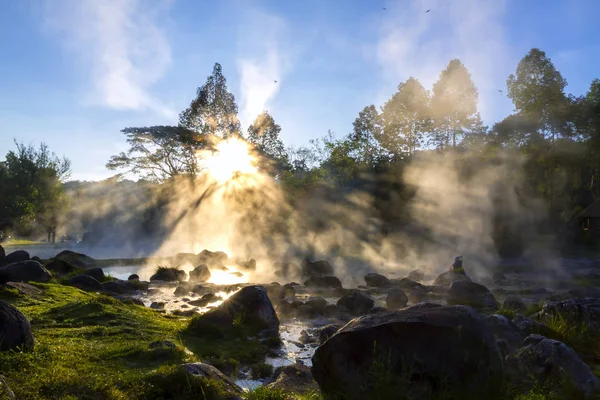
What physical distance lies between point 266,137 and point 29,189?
27051 mm

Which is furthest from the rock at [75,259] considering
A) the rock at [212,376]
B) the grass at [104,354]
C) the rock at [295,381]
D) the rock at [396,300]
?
the rock at [212,376]

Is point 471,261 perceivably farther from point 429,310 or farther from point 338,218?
point 429,310

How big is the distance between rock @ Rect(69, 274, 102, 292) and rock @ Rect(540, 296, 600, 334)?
14.3 meters

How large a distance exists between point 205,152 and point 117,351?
41171mm

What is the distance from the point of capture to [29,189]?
42000 mm

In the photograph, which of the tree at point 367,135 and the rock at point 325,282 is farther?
the tree at point 367,135

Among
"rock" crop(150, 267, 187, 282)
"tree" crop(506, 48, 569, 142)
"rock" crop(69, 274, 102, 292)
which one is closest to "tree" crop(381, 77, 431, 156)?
"tree" crop(506, 48, 569, 142)

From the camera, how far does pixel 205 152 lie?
154 ft

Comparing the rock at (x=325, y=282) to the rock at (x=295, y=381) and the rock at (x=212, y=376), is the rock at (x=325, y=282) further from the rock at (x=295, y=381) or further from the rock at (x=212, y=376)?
the rock at (x=212, y=376)

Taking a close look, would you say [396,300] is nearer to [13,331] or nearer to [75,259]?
[13,331]

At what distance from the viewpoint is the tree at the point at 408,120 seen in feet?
169

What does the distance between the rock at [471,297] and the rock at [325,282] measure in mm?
5517

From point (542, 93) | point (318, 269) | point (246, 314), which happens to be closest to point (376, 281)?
point (318, 269)

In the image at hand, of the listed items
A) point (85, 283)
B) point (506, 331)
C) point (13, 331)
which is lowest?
point (506, 331)
